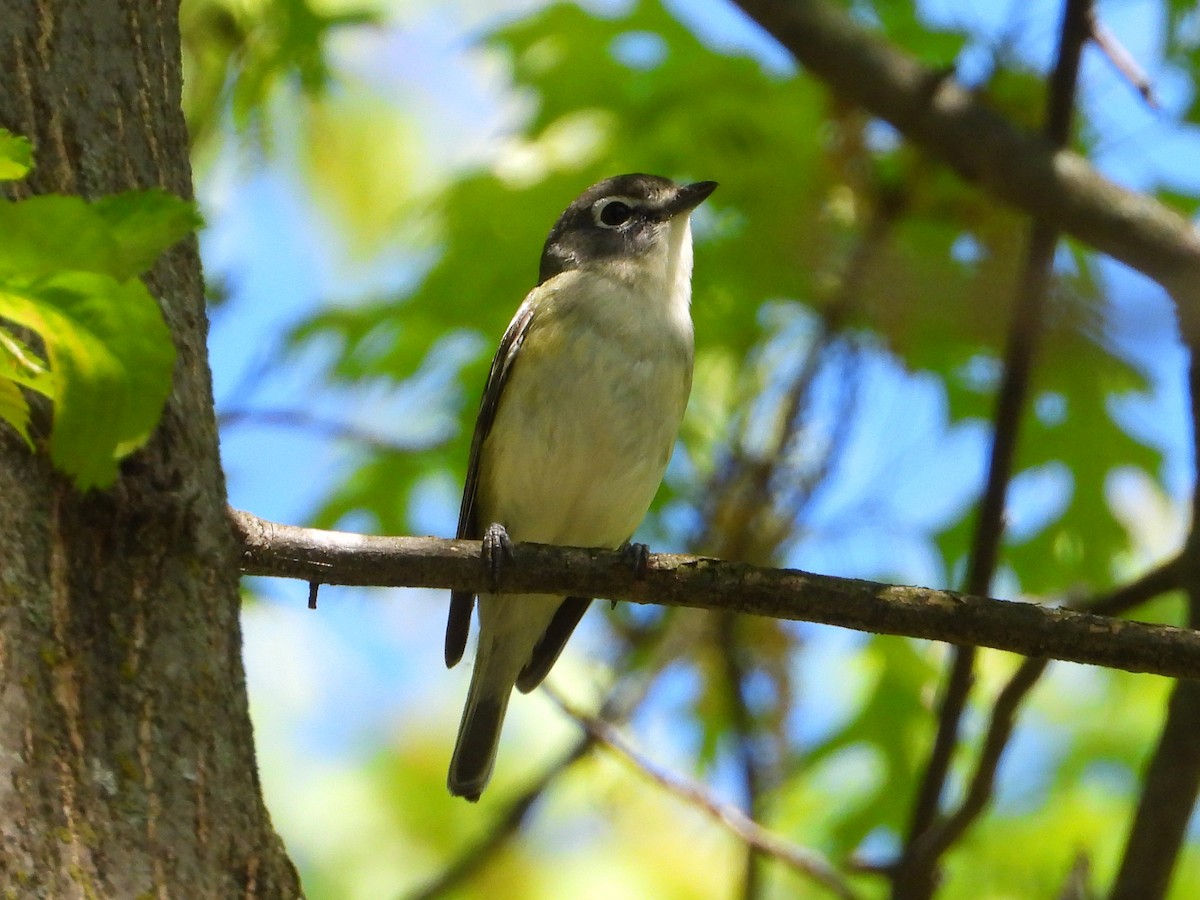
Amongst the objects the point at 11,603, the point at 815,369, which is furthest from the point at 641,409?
the point at 11,603

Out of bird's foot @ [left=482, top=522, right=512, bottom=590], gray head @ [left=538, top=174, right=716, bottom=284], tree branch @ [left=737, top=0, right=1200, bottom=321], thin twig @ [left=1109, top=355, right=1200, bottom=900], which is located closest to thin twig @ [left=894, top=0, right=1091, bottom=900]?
tree branch @ [left=737, top=0, right=1200, bottom=321]

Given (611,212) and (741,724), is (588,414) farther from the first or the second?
(741,724)

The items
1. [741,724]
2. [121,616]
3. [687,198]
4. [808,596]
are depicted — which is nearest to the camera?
[121,616]

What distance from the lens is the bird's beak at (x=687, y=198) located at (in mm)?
5426

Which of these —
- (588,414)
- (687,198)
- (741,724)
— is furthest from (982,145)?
(741,724)

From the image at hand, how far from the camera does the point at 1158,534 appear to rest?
943 cm

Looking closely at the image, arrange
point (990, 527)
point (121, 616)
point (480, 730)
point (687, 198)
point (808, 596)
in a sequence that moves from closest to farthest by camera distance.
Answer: point (121, 616)
point (808, 596)
point (990, 527)
point (480, 730)
point (687, 198)

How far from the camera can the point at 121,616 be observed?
2719 millimetres

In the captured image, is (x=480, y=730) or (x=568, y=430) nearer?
(x=568, y=430)

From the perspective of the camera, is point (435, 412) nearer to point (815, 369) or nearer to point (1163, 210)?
point (815, 369)

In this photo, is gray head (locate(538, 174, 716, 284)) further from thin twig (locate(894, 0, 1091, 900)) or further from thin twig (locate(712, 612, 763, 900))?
thin twig (locate(712, 612, 763, 900))

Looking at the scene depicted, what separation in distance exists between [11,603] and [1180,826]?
339 centimetres

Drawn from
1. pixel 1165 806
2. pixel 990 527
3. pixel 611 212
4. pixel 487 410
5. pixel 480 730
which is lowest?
pixel 1165 806

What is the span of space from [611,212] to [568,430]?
1.10 m
